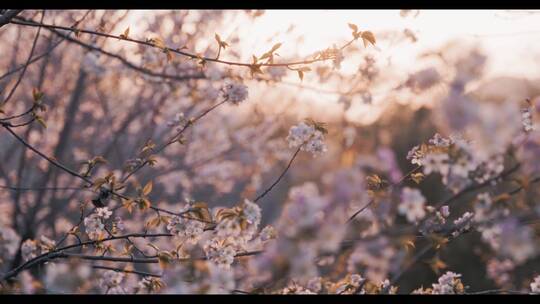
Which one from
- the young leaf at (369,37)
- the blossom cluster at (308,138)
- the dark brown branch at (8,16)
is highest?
the dark brown branch at (8,16)

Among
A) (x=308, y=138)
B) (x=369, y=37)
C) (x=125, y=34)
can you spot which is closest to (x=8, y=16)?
(x=125, y=34)

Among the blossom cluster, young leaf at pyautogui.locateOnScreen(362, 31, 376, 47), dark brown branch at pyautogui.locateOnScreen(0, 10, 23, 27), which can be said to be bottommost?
the blossom cluster

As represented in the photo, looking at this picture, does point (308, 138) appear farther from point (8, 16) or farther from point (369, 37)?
point (8, 16)

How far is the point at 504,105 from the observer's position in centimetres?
152

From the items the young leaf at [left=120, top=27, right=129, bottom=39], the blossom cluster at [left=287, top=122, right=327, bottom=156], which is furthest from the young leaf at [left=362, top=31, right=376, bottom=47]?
the young leaf at [left=120, top=27, right=129, bottom=39]

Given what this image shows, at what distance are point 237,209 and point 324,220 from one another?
70cm

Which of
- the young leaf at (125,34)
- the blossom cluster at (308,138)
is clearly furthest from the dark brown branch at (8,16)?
the blossom cluster at (308,138)

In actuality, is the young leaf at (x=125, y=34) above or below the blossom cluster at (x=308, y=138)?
above

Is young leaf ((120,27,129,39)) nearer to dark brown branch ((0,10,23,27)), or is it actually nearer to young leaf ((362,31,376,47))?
dark brown branch ((0,10,23,27))

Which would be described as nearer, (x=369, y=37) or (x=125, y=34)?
(x=369, y=37)

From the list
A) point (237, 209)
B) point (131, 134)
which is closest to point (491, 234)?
point (237, 209)

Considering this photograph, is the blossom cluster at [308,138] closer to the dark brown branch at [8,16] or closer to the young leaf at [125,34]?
the young leaf at [125,34]

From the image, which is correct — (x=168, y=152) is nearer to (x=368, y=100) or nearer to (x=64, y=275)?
(x=368, y=100)

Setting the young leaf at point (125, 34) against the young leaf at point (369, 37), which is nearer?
the young leaf at point (369, 37)
